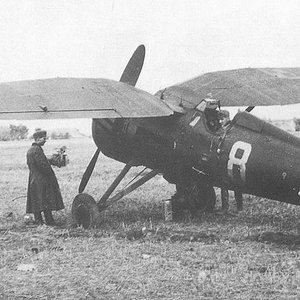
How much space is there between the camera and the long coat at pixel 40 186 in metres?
9.36

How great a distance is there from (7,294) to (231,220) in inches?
194

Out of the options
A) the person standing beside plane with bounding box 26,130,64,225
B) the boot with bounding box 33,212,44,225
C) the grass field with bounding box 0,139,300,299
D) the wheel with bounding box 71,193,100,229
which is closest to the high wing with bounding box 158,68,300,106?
the grass field with bounding box 0,139,300,299

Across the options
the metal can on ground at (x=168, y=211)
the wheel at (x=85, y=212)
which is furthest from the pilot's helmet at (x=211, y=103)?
the wheel at (x=85, y=212)

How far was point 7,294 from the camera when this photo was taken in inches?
203

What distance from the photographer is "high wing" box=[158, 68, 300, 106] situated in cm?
→ 941

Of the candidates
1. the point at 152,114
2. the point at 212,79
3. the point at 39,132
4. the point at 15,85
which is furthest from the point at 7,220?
the point at 212,79

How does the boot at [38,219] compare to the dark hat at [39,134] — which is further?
the dark hat at [39,134]

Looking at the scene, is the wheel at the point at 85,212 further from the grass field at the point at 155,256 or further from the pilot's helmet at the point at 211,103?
the pilot's helmet at the point at 211,103

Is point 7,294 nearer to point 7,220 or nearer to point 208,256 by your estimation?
point 208,256

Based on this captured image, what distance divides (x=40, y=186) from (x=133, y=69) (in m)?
2.76

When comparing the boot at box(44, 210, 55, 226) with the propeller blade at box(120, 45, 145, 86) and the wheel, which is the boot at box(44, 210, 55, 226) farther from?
the propeller blade at box(120, 45, 145, 86)

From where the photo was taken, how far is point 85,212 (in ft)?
29.5

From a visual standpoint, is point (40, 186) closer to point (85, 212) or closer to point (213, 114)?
point (85, 212)

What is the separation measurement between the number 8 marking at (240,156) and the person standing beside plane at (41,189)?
3.24 metres
